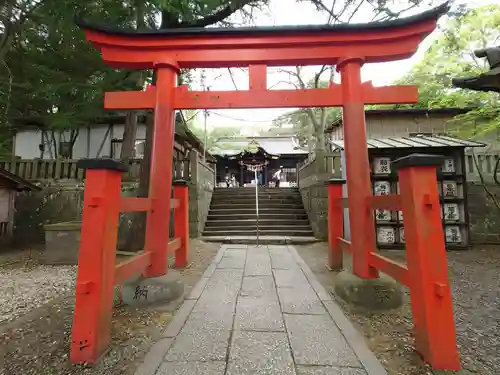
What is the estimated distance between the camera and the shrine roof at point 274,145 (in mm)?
20780

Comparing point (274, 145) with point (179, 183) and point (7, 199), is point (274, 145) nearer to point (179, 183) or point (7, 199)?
point (7, 199)

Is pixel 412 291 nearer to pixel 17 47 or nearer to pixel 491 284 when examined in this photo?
pixel 491 284

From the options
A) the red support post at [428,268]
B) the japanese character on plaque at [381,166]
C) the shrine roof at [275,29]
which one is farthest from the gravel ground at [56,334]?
the japanese character on plaque at [381,166]

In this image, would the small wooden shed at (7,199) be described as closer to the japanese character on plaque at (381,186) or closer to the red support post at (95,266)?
the red support post at (95,266)

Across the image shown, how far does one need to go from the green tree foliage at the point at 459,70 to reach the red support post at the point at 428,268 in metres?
7.78

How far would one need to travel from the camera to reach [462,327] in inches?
110

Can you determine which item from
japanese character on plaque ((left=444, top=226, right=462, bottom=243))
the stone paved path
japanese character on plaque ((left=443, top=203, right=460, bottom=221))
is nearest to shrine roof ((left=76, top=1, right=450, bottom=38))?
the stone paved path

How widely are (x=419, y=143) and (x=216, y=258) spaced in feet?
20.1

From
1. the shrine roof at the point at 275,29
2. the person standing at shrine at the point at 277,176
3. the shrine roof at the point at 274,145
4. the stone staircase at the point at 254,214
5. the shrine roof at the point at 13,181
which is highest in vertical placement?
the shrine roof at the point at 274,145

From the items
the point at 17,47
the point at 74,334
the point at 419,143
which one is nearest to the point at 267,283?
the point at 74,334

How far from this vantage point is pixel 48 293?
4016 millimetres

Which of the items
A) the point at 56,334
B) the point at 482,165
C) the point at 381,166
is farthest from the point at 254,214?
the point at 56,334

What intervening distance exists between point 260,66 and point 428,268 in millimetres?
3356

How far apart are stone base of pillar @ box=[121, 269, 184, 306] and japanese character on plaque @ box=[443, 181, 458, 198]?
7.19 meters
